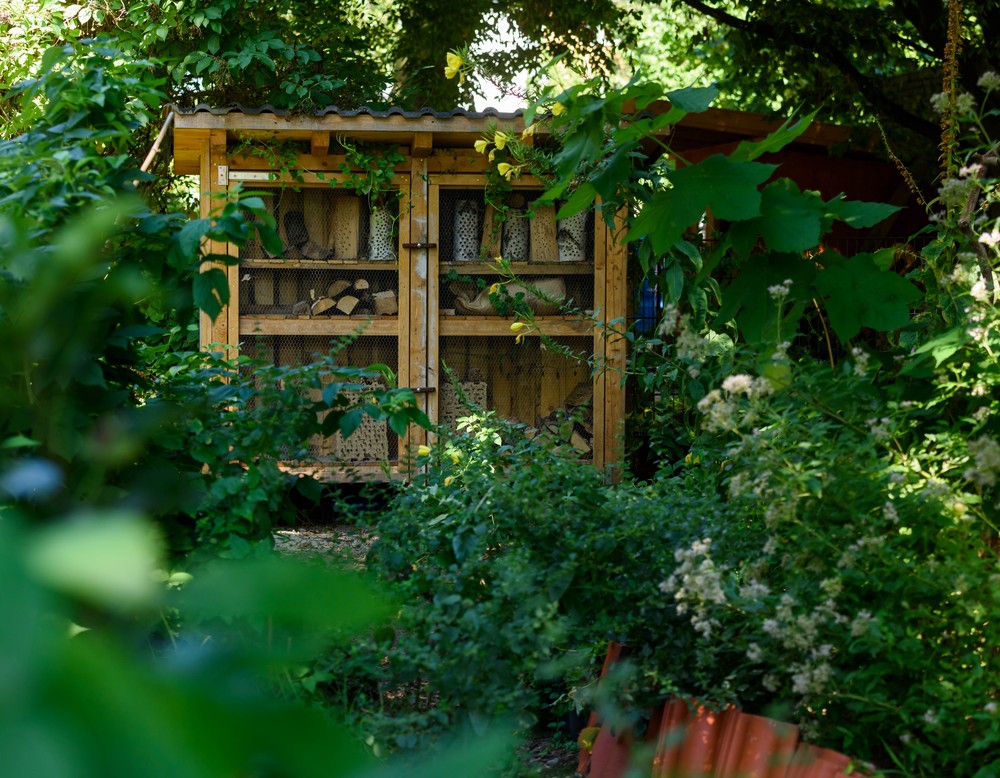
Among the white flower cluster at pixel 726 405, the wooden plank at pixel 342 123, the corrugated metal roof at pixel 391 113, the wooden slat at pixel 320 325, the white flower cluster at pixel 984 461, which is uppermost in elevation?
the corrugated metal roof at pixel 391 113

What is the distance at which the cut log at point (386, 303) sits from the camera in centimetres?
674

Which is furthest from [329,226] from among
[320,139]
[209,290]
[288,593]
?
[288,593]

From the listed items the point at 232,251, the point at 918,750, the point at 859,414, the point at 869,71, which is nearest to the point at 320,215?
the point at 232,251

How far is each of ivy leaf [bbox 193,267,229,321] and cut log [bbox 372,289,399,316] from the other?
394 cm

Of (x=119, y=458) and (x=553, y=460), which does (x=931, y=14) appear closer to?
(x=553, y=460)

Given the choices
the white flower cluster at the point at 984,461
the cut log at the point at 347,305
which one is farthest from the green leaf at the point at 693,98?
the cut log at the point at 347,305

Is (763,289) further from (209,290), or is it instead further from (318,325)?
(318,325)

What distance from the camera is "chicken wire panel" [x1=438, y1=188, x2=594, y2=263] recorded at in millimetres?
6703

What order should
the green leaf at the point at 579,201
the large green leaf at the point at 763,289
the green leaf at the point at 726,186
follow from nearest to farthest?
the green leaf at the point at 726,186, the large green leaf at the point at 763,289, the green leaf at the point at 579,201

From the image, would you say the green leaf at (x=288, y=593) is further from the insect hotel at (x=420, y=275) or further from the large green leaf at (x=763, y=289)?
the insect hotel at (x=420, y=275)

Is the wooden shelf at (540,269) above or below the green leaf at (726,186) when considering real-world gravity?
above

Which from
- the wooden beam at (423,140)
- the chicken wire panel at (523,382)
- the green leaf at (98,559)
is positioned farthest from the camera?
→ the chicken wire panel at (523,382)

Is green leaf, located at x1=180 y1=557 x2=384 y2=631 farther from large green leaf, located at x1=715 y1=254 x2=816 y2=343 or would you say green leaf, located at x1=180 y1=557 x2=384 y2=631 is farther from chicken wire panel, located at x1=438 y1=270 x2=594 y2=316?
chicken wire panel, located at x1=438 y1=270 x2=594 y2=316

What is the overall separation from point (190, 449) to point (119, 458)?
96.7 inches
